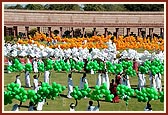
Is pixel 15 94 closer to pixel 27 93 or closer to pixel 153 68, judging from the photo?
pixel 27 93

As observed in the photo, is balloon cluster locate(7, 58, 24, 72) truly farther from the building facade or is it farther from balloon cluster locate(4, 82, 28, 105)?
the building facade

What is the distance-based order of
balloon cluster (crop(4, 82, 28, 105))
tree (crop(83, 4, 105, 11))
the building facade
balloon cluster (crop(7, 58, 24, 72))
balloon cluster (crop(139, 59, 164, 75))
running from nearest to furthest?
balloon cluster (crop(4, 82, 28, 105))
balloon cluster (crop(139, 59, 164, 75))
balloon cluster (crop(7, 58, 24, 72))
the building facade
tree (crop(83, 4, 105, 11))

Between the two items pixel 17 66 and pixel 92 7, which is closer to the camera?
pixel 17 66

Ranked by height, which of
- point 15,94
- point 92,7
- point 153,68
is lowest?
point 15,94

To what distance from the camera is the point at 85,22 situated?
32.8 m

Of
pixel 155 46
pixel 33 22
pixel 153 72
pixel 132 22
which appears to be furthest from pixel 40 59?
pixel 132 22

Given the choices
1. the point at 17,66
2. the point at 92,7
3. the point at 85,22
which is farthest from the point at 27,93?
the point at 92,7

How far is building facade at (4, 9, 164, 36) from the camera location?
3155 cm

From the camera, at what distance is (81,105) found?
43.0 ft

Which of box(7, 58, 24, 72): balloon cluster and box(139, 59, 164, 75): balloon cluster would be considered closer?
box(139, 59, 164, 75): balloon cluster

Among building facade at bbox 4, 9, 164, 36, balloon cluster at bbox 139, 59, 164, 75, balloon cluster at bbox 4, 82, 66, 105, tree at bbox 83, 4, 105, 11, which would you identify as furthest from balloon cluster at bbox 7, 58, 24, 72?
tree at bbox 83, 4, 105, 11

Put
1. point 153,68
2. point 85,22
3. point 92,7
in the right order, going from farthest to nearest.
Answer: point 92,7
point 85,22
point 153,68

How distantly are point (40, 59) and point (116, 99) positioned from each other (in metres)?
6.25

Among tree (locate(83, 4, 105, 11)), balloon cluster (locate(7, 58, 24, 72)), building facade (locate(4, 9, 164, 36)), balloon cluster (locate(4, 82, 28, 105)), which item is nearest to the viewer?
balloon cluster (locate(4, 82, 28, 105))
